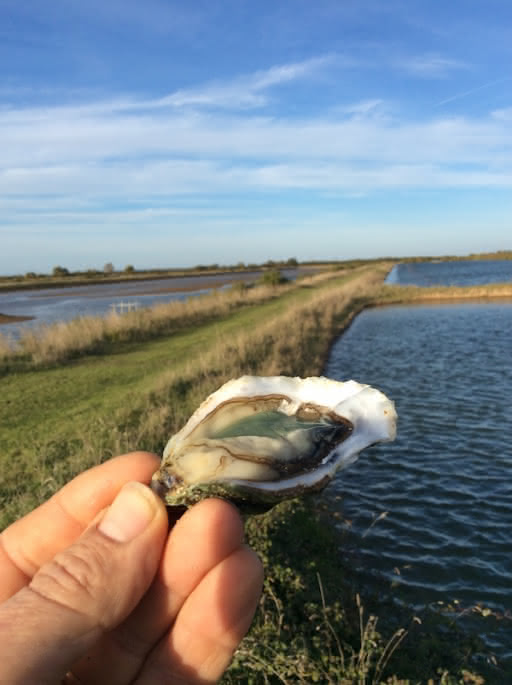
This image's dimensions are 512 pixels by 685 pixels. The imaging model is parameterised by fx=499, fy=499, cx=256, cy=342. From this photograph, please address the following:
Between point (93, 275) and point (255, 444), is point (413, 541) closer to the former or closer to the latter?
point (255, 444)

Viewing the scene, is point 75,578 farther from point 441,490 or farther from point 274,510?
point 441,490

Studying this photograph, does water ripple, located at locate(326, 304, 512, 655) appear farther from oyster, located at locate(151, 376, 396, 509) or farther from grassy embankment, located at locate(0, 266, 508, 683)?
oyster, located at locate(151, 376, 396, 509)

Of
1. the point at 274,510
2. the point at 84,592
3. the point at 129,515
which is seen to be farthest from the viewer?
the point at 274,510

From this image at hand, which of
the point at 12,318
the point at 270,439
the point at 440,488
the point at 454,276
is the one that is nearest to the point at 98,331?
the point at 440,488

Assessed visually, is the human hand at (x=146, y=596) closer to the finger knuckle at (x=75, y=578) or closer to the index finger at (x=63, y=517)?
the finger knuckle at (x=75, y=578)

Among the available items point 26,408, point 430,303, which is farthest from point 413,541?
point 430,303

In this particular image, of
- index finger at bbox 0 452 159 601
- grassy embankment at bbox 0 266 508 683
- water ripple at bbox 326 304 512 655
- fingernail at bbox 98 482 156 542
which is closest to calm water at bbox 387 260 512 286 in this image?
water ripple at bbox 326 304 512 655

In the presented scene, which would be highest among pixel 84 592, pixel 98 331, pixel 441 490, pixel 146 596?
pixel 84 592
